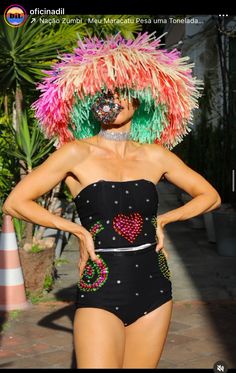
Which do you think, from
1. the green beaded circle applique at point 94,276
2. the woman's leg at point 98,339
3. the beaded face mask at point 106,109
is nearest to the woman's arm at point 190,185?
the beaded face mask at point 106,109

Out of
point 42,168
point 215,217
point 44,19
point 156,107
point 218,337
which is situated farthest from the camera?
point 215,217

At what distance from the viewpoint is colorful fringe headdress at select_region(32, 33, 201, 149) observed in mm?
3865

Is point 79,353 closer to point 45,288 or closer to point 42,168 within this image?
point 42,168

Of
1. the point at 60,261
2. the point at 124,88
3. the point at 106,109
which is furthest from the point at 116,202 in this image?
the point at 60,261

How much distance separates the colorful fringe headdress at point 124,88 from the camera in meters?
3.87

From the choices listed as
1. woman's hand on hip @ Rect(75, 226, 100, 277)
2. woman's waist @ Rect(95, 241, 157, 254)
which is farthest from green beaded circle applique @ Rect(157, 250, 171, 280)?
woman's hand on hip @ Rect(75, 226, 100, 277)

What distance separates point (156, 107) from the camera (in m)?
4.16

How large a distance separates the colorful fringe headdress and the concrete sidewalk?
245 cm

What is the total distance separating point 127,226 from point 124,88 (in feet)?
2.34

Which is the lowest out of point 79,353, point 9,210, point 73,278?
point 73,278

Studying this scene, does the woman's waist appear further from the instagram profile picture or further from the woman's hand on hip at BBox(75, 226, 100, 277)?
the instagram profile picture

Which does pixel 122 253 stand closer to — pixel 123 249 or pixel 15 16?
pixel 123 249

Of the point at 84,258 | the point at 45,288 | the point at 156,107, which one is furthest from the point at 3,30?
the point at 84,258

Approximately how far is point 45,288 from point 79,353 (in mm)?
4900
